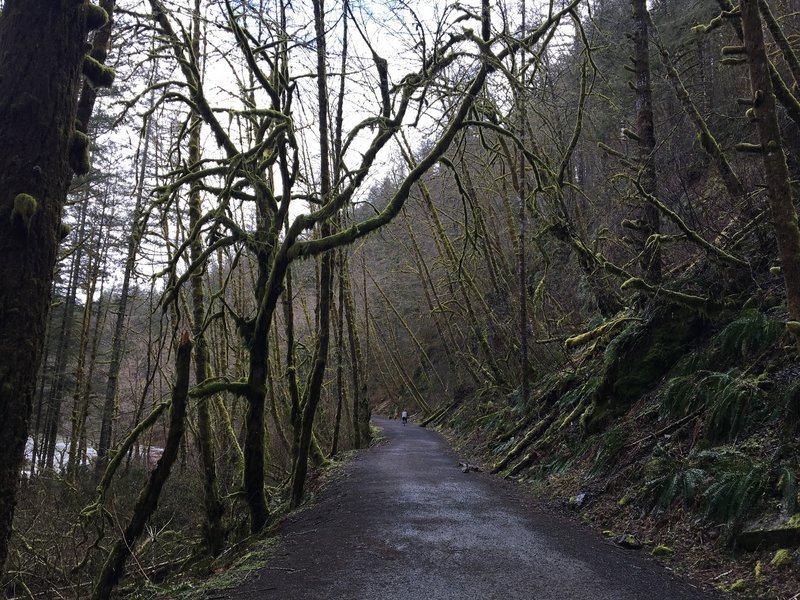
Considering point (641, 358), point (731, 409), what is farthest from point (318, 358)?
point (731, 409)

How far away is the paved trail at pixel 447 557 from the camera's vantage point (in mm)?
3779

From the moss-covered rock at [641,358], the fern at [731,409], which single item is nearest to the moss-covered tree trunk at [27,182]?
the fern at [731,409]

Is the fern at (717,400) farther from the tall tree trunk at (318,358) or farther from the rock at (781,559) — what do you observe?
the tall tree trunk at (318,358)

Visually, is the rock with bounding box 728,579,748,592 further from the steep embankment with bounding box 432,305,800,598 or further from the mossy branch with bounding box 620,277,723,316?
the mossy branch with bounding box 620,277,723,316

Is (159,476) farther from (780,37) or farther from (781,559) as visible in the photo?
(780,37)

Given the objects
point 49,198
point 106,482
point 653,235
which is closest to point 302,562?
point 106,482

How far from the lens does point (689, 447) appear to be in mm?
→ 5316

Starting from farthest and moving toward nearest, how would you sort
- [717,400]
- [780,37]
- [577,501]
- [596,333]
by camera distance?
[596,333]
[577,501]
[780,37]
[717,400]

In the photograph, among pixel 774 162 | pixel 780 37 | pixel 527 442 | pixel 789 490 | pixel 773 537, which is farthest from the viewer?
pixel 527 442

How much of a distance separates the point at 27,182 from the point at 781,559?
5646 mm

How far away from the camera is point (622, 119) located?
1440 centimetres

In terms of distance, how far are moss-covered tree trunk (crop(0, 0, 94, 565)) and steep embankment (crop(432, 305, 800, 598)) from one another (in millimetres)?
4892

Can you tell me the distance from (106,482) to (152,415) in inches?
35.7

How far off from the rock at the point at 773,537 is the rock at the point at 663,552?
563 mm
